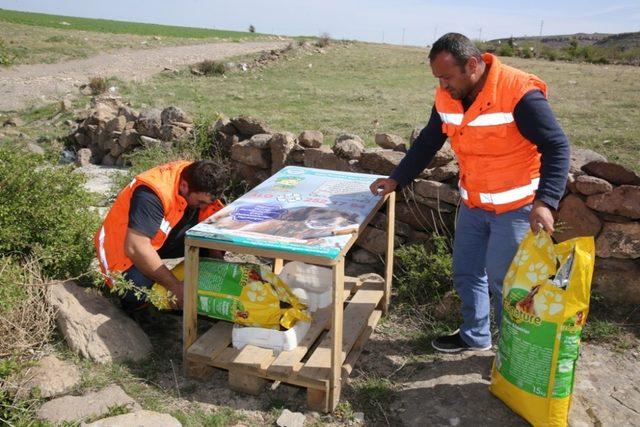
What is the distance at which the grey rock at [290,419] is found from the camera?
2.88 meters

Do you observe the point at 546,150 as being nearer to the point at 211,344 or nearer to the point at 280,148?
the point at 211,344

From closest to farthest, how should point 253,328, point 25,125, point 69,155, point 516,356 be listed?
point 516,356 → point 253,328 → point 69,155 → point 25,125

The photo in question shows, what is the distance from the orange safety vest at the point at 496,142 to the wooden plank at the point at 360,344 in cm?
110

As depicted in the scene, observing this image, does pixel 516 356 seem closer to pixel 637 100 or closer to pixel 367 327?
pixel 367 327

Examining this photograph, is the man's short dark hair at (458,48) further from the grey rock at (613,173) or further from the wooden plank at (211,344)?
the wooden plank at (211,344)

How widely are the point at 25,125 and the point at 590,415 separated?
426 inches

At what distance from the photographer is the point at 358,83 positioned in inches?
623

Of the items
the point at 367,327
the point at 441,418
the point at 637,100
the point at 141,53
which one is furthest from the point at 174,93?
the point at 141,53

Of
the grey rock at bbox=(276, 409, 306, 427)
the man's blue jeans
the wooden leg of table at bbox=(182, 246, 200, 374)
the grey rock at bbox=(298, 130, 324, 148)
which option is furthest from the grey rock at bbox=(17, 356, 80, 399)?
the grey rock at bbox=(298, 130, 324, 148)

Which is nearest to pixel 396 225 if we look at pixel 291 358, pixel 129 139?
pixel 291 358


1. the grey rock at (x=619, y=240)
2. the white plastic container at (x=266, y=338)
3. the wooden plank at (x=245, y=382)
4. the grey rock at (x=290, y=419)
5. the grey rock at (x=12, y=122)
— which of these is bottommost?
the grey rock at (x=290, y=419)

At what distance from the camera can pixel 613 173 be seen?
3.84 m

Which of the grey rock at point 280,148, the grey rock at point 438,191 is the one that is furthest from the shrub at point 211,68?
the grey rock at point 438,191

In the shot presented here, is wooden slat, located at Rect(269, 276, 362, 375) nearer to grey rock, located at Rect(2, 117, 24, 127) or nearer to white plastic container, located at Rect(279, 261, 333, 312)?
white plastic container, located at Rect(279, 261, 333, 312)
